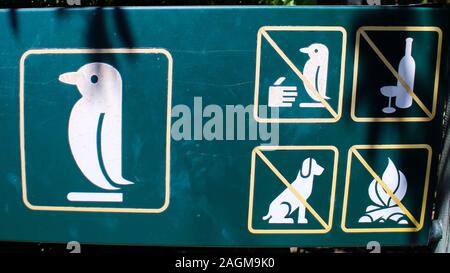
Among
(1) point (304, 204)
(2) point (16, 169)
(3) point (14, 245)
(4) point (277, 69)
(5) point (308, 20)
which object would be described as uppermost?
(5) point (308, 20)

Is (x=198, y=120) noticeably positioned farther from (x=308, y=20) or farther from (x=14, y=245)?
(x=14, y=245)

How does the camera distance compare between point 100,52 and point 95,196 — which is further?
point 95,196

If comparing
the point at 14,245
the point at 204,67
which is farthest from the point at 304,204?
the point at 14,245

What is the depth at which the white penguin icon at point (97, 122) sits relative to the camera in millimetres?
2262

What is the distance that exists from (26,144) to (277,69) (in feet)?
3.89

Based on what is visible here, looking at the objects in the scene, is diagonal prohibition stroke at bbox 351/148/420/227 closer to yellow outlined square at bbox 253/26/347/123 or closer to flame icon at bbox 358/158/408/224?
flame icon at bbox 358/158/408/224

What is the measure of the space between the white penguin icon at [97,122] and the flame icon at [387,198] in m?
1.13

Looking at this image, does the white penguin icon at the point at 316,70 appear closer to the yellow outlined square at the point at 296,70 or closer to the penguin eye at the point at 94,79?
the yellow outlined square at the point at 296,70

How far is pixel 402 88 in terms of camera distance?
7.43 feet

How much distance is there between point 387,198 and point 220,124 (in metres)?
0.85

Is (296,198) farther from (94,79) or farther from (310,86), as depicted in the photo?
(94,79)

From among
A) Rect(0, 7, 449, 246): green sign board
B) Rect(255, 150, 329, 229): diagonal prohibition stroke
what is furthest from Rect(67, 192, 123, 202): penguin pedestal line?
Rect(255, 150, 329, 229): diagonal prohibition stroke

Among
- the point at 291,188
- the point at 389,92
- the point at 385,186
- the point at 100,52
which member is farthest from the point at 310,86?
the point at 100,52

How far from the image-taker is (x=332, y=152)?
7.54 ft
